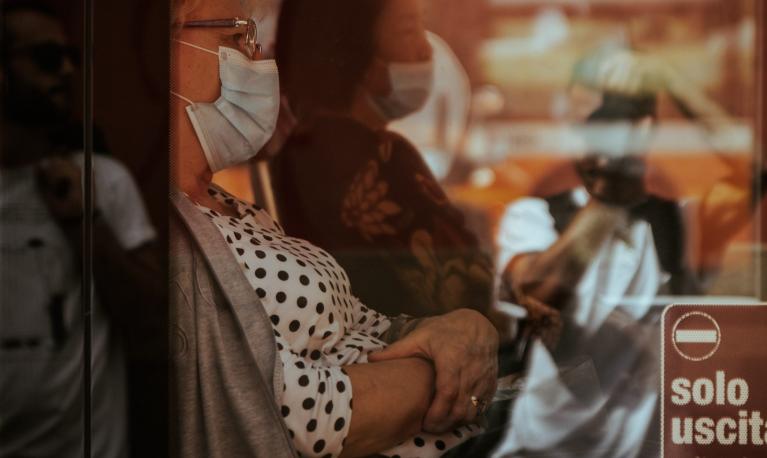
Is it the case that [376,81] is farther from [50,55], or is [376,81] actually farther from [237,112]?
[50,55]

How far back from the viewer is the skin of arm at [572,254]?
2.28 metres

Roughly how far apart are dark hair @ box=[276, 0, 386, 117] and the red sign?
0.82 metres

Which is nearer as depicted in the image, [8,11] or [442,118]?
[8,11]

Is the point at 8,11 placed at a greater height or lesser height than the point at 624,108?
greater

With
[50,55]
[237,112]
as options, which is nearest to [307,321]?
[237,112]

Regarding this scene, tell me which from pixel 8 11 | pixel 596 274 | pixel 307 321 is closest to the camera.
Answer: pixel 8 11

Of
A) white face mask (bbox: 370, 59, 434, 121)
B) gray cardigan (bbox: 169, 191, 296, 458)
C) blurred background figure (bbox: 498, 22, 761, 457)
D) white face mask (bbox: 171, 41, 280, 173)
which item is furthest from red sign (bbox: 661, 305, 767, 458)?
white face mask (bbox: 171, 41, 280, 173)

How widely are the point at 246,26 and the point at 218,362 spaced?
67 centimetres

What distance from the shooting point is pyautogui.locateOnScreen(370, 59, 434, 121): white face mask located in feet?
7.38

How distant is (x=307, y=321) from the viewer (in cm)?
219

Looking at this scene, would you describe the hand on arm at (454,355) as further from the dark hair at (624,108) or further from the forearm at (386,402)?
the dark hair at (624,108)

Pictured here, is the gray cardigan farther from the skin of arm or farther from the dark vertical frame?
the skin of arm

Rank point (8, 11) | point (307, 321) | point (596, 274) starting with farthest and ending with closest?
1. point (596, 274)
2. point (307, 321)
3. point (8, 11)

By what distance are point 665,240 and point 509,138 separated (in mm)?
393
